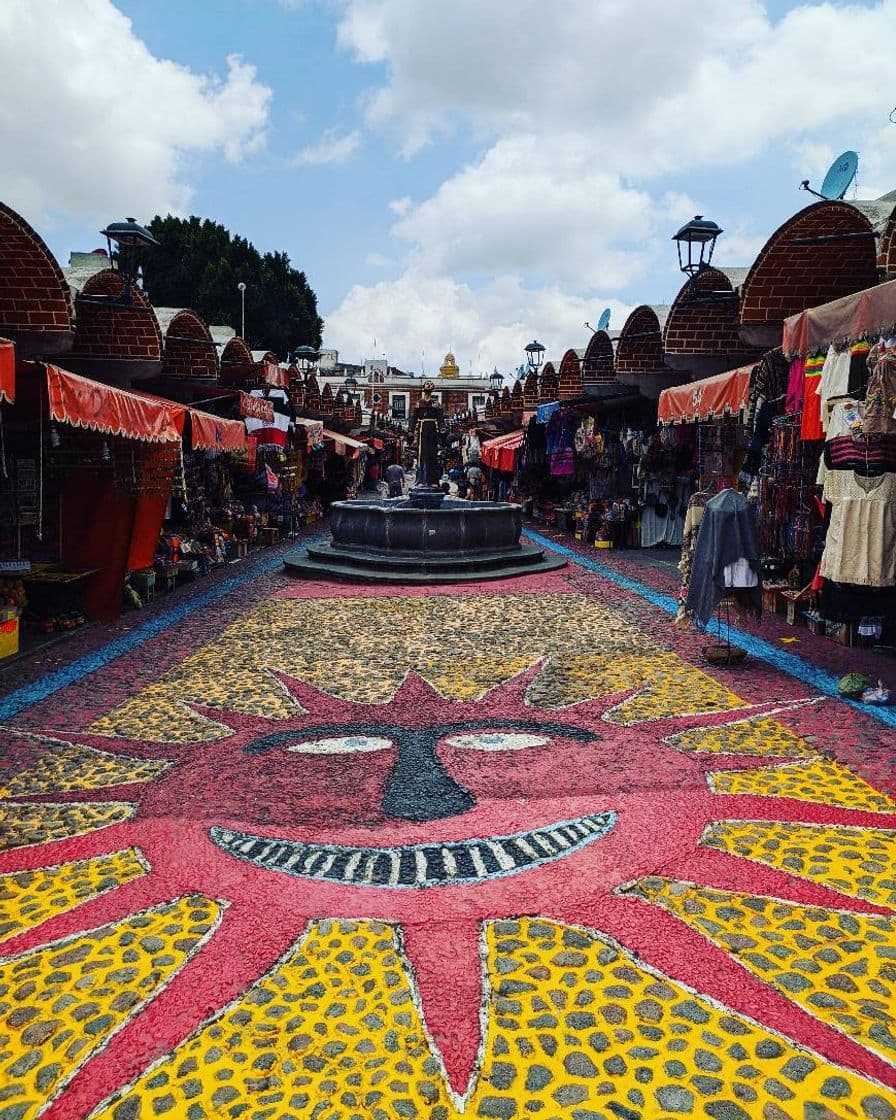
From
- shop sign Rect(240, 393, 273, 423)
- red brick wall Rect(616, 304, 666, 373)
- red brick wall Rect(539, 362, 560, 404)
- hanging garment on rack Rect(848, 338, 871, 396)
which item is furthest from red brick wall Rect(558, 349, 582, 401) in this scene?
hanging garment on rack Rect(848, 338, 871, 396)

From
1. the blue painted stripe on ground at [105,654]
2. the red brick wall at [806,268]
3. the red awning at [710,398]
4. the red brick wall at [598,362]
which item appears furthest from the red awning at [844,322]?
the red brick wall at [598,362]

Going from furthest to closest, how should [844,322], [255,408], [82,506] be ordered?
[255,408] → [82,506] → [844,322]

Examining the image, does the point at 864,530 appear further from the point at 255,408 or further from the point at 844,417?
the point at 255,408

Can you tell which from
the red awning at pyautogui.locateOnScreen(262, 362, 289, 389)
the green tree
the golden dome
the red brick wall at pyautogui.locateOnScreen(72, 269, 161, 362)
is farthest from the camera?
the golden dome

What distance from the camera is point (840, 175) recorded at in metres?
9.27

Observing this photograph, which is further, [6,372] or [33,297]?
[33,297]

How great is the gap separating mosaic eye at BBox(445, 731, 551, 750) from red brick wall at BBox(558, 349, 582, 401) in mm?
12109

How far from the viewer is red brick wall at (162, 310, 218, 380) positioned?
12.0 meters

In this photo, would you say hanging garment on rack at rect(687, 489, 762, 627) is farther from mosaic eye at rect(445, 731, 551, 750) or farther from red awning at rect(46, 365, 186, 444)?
red awning at rect(46, 365, 186, 444)

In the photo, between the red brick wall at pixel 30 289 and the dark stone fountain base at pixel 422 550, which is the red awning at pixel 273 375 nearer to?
the dark stone fountain base at pixel 422 550

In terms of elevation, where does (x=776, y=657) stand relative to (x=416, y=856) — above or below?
above

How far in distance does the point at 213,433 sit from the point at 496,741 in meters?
6.81

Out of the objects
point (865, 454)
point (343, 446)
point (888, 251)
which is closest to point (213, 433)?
point (865, 454)

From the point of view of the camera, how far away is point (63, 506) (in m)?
9.51
